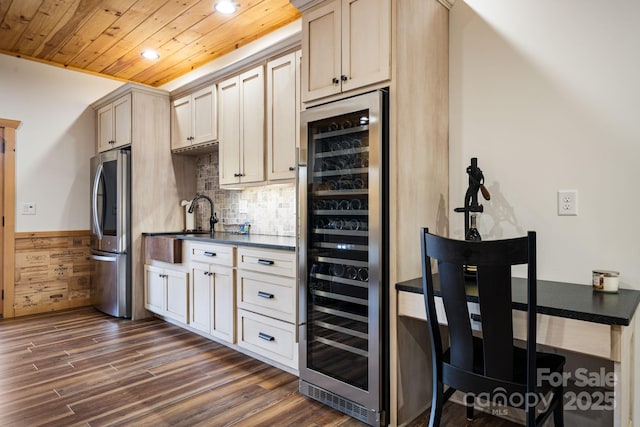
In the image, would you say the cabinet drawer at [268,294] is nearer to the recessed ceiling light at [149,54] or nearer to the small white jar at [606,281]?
the small white jar at [606,281]

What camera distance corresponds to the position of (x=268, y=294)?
2.68 metres

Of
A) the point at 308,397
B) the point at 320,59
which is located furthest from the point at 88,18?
the point at 308,397

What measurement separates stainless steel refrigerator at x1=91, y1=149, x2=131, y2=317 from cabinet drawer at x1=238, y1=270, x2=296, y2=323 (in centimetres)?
173

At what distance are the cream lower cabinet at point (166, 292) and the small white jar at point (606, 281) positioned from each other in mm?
2997

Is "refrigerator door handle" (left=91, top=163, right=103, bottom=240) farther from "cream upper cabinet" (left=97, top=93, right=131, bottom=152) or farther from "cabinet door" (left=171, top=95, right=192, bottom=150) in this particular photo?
"cabinet door" (left=171, top=95, right=192, bottom=150)

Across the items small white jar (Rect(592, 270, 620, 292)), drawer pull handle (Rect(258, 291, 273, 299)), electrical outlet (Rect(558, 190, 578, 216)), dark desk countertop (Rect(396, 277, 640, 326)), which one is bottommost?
drawer pull handle (Rect(258, 291, 273, 299))

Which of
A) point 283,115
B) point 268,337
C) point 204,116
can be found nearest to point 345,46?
point 283,115

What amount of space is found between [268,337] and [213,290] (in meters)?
0.74

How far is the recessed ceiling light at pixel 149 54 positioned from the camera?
3932 mm

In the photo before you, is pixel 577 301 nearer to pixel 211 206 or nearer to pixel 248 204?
pixel 248 204

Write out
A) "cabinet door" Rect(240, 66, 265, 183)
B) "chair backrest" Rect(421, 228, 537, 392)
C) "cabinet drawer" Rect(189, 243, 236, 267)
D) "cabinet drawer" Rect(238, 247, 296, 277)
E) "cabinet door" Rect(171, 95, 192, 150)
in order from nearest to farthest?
1. "chair backrest" Rect(421, 228, 537, 392)
2. "cabinet drawer" Rect(238, 247, 296, 277)
3. "cabinet drawer" Rect(189, 243, 236, 267)
4. "cabinet door" Rect(240, 66, 265, 183)
5. "cabinet door" Rect(171, 95, 192, 150)

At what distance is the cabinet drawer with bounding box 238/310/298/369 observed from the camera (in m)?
2.57

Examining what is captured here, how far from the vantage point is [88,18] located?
3256 millimetres

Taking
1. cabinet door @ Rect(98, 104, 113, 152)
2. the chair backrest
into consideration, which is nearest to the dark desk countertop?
the chair backrest
